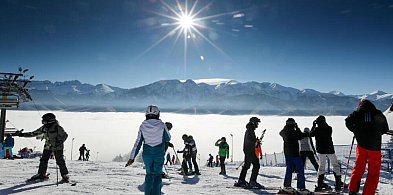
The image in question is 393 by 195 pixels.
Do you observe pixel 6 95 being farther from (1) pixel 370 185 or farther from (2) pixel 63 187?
(1) pixel 370 185

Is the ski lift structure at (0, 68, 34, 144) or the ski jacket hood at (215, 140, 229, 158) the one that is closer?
the ski jacket hood at (215, 140, 229, 158)

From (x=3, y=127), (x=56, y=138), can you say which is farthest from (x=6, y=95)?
(x=56, y=138)

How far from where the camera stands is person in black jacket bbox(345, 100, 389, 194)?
21.2ft

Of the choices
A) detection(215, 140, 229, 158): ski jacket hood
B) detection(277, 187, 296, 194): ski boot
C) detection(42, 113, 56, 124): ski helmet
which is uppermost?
detection(42, 113, 56, 124): ski helmet

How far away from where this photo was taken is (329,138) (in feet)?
29.9

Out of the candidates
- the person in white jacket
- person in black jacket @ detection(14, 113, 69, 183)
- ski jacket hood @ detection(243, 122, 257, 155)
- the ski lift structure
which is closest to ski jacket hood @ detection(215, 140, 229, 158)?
the person in white jacket

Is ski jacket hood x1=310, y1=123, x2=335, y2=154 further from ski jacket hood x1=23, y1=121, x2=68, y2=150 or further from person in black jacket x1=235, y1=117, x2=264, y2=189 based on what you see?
ski jacket hood x1=23, y1=121, x2=68, y2=150

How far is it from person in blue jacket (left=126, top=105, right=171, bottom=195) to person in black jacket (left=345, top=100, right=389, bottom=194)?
4076 millimetres

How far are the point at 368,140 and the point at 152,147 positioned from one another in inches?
179

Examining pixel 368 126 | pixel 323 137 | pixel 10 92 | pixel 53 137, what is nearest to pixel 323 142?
pixel 323 137

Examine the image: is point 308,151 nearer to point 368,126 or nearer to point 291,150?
point 291,150

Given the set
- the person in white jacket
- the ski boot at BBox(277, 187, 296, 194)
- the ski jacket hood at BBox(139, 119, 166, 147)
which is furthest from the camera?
the person in white jacket

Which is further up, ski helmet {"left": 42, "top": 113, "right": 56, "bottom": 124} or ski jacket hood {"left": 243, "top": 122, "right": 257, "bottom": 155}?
ski helmet {"left": 42, "top": 113, "right": 56, "bottom": 124}

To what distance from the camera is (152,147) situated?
22.8ft
